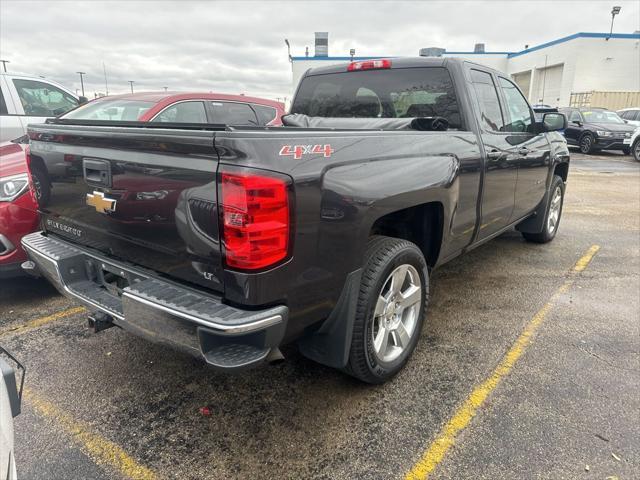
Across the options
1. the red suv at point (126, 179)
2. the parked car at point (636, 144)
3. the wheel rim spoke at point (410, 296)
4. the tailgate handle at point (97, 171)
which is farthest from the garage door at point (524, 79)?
the tailgate handle at point (97, 171)

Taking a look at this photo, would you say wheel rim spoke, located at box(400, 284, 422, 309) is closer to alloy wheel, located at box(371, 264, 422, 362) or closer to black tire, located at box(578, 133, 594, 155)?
alloy wheel, located at box(371, 264, 422, 362)

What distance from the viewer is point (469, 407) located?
255cm

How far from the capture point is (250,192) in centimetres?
177

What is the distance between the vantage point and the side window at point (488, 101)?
3645 mm

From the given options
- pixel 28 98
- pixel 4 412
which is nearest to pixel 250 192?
pixel 4 412

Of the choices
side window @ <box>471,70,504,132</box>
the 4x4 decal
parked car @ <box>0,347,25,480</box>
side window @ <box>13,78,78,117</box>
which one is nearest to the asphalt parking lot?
parked car @ <box>0,347,25,480</box>

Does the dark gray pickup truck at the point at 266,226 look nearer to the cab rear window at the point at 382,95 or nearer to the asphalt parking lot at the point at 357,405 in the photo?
the cab rear window at the point at 382,95

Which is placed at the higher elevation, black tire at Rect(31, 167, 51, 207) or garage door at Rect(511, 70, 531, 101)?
garage door at Rect(511, 70, 531, 101)

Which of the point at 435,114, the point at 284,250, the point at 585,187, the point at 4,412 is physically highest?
the point at 435,114

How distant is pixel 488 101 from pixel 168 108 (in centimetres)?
361

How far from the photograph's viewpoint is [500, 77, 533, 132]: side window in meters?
4.20

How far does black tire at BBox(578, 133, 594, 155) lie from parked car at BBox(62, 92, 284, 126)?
16.1m

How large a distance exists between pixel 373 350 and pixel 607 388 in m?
1.47

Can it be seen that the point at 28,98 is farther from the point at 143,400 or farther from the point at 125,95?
the point at 143,400
